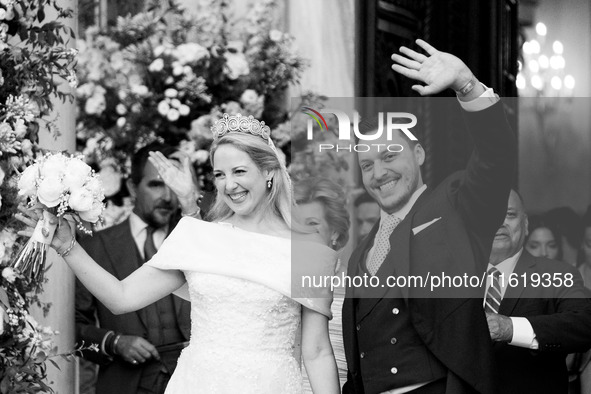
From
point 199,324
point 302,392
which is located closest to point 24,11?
point 199,324

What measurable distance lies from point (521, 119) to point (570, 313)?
7.21ft

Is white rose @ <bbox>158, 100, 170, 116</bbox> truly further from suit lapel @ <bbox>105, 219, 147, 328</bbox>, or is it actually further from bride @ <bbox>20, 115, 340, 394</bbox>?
bride @ <bbox>20, 115, 340, 394</bbox>

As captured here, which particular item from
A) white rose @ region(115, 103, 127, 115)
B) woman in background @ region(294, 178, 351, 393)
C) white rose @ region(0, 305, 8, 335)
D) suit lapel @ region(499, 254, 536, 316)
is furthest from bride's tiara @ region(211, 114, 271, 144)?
white rose @ region(115, 103, 127, 115)

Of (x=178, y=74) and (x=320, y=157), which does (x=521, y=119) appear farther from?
(x=178, y=74)

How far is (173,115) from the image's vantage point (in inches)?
249

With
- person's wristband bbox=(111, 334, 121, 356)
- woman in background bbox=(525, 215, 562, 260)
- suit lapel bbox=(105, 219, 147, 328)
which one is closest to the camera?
woman in background bbox=(525, 215, 562, 260)

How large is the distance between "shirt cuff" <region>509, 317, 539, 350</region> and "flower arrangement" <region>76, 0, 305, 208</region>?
2456 millimetres

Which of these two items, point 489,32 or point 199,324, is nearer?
point 199,324

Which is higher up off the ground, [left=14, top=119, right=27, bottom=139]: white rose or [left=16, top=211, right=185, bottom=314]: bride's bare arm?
[left=14, top=119, right=27, bottom=139]: white rose

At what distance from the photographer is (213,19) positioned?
263 inches

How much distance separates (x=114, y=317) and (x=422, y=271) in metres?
1.92

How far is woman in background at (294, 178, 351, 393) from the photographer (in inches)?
186

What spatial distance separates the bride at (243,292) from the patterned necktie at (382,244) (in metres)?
0.18

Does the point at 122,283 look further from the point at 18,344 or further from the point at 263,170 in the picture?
the point at 263,170
